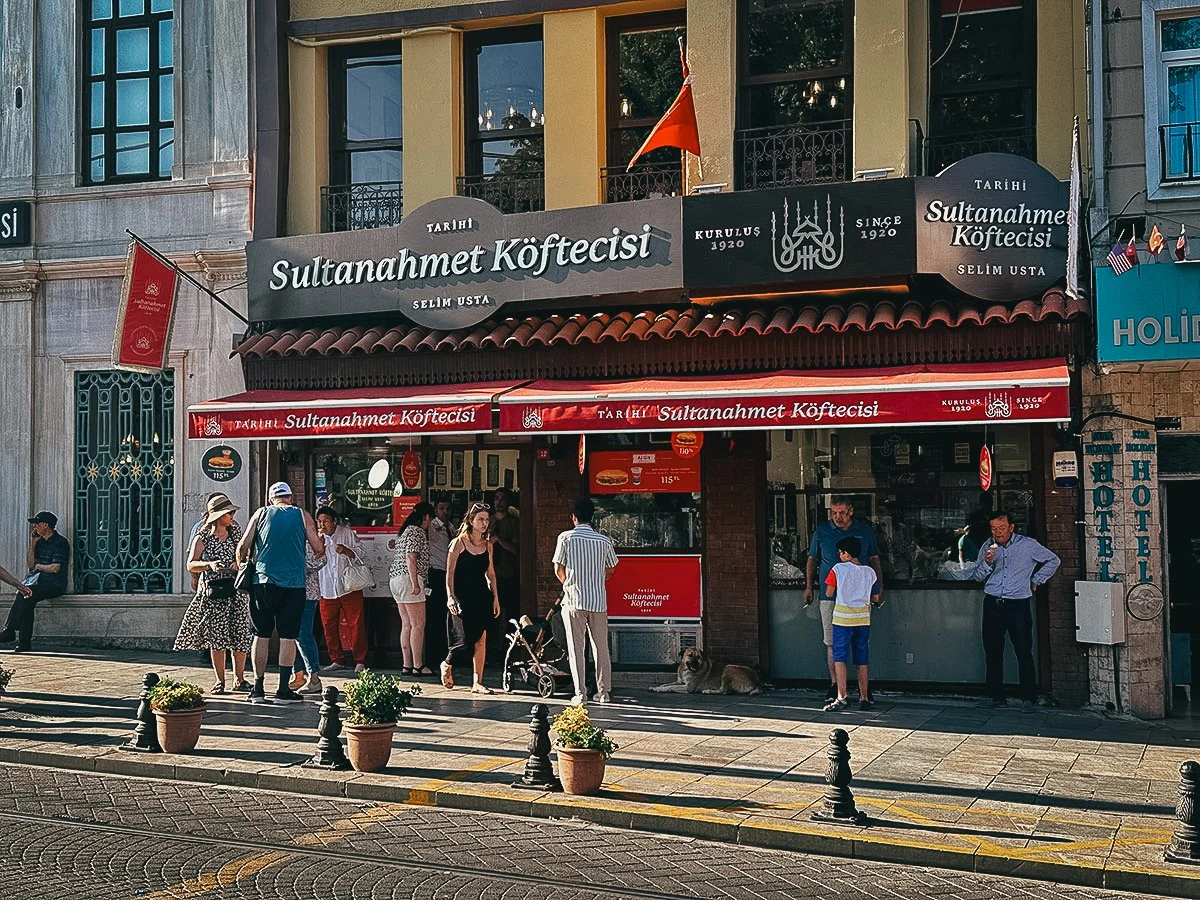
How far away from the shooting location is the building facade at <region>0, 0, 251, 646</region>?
16766mm

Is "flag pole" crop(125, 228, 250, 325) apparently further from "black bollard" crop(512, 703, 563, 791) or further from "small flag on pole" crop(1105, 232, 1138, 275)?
"small flag on pole" crop(1105, 232, 1138, 275)

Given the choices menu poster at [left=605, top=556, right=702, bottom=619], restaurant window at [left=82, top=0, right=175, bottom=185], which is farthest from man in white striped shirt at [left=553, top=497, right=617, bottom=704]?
restaurant window at [left=82, top=0, right=175, bottom=185]

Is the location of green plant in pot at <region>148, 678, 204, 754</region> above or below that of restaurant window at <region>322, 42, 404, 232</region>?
below

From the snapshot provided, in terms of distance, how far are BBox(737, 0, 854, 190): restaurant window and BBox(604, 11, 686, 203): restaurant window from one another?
0.95 meters

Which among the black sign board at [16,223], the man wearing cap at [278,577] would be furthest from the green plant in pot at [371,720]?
the black sign board at [16,223]

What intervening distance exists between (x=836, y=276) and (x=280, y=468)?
23.3 ft

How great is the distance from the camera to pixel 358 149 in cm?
1662

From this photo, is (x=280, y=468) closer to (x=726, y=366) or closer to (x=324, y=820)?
(x=726, y=366)

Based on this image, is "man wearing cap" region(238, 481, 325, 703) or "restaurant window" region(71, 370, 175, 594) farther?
"restaurant window" region(71, 370, 175, 594)

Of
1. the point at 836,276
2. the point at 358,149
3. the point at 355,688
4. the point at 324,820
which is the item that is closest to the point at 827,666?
the point at 836,276

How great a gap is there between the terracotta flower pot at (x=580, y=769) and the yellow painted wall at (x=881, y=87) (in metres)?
7.19

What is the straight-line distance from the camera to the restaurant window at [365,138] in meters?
16.4

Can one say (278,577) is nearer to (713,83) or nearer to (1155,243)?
(713,83)

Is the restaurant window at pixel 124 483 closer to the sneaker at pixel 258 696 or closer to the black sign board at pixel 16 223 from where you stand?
the black sign board at pixel 16 223
